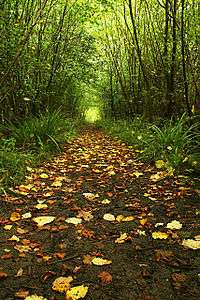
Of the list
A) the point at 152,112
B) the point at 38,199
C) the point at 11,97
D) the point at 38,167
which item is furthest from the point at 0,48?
the point at 152,112

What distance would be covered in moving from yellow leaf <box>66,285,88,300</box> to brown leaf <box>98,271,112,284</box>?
5.5 inches

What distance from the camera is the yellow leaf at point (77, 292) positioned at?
1.79 meters

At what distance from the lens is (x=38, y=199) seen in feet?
11.3

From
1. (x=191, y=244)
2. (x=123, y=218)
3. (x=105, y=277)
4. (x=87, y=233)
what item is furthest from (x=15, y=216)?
(x=191, y=244)

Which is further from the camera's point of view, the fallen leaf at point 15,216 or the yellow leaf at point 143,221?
the fallen leaf at point 15,216

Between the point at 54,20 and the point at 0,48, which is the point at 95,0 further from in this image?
the point at 0,48

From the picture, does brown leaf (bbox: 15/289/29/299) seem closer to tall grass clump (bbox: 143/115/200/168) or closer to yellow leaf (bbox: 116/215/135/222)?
yellow leaf (bbox: 116/215/135/222)

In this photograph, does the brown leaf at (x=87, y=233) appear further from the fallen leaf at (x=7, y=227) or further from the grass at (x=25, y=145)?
the grass at (x=25, y=145)

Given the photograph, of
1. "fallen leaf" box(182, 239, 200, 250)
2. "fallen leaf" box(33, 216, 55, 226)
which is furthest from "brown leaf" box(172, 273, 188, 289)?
"fallen leaf" box(33, 216, 55, 226)

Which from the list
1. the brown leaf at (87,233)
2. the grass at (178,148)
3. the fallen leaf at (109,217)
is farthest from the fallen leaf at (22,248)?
the grass at (178,148)

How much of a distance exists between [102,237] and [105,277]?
57 cm

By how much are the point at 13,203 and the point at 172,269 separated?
1835 mm

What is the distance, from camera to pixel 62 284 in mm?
1905

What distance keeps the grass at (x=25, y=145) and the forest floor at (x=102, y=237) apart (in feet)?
0.88
